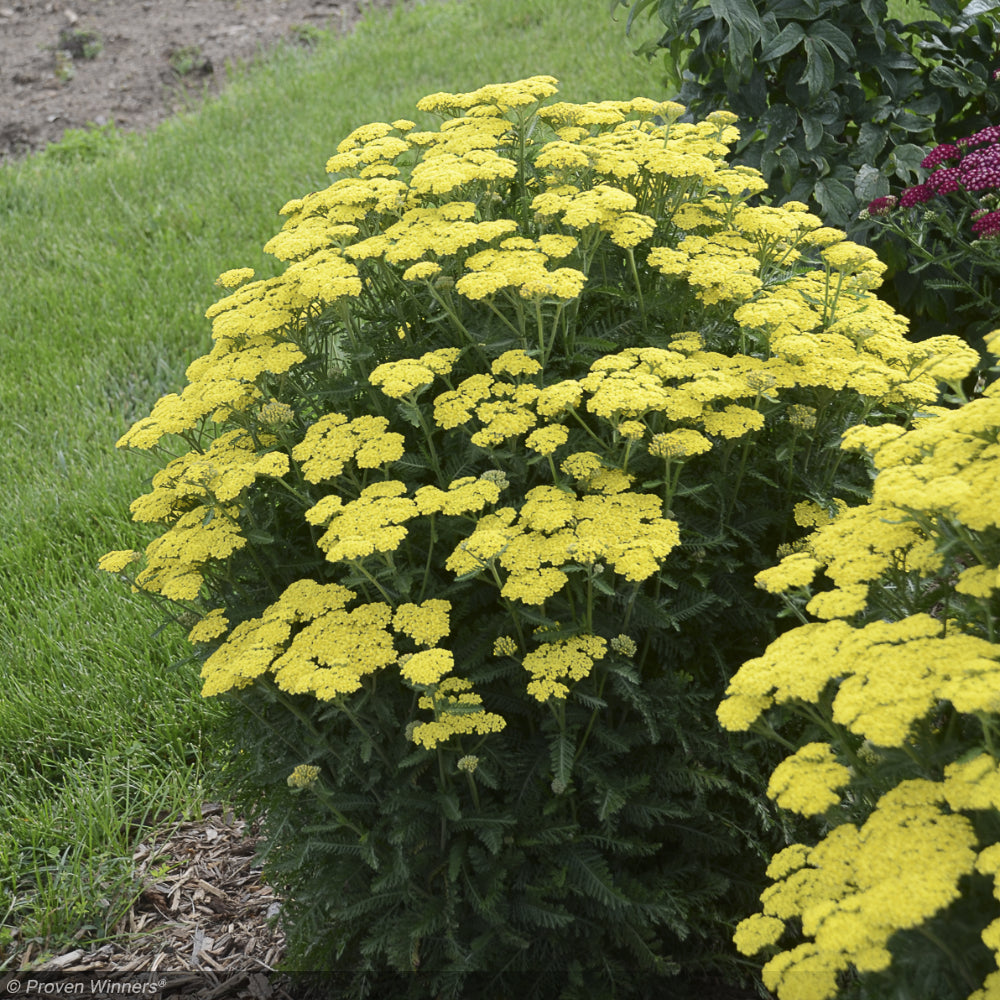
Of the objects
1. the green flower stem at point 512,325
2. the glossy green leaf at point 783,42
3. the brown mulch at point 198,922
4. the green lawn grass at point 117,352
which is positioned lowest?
Result: the brown mulch at point 198,922

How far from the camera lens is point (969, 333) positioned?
3428mm

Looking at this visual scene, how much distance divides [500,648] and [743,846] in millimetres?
798

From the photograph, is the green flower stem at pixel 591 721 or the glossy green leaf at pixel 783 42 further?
the glossy green leaf at pixel 783 42

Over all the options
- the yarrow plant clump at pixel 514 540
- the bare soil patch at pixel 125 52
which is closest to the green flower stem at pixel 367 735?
the yarrow plant clump at pixel 514 540

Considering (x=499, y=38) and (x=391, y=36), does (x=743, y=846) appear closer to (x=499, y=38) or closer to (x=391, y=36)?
(x=499, y=38)

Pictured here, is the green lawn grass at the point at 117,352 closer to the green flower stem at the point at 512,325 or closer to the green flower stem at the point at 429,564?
the green flower stem at the point at 429,564

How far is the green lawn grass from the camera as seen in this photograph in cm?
291

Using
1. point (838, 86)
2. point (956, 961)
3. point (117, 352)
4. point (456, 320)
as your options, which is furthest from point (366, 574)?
point (117, 352)

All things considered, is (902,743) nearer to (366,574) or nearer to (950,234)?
(366,574)

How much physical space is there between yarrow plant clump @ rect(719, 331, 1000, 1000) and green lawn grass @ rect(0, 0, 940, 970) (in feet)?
5.47

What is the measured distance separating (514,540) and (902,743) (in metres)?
0.82

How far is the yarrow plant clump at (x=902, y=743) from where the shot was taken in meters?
1.21

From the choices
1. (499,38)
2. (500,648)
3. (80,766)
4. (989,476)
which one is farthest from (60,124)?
(989,476)

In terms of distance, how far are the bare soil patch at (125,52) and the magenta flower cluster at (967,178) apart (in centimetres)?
686
